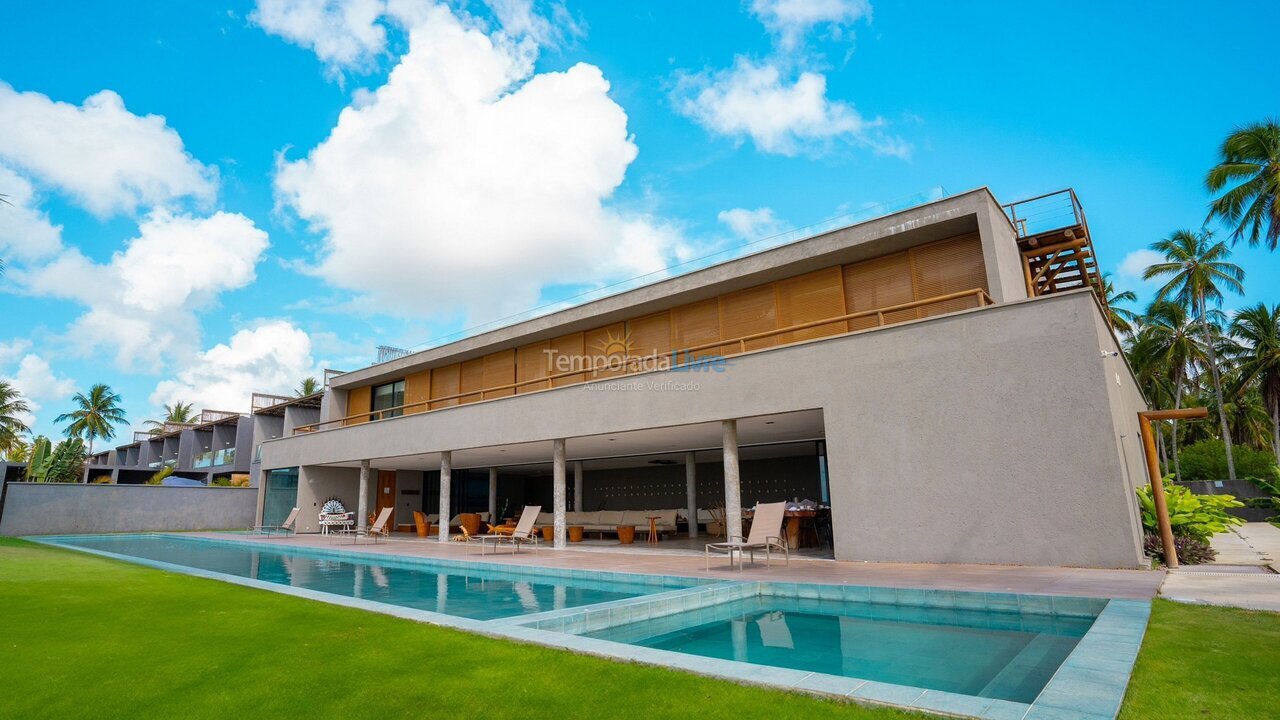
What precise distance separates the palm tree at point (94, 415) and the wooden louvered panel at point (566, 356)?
6042 centimetres

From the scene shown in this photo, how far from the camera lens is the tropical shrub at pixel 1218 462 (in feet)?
97.8

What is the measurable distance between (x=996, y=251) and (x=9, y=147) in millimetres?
27071

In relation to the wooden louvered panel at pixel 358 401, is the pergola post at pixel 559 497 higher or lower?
lower

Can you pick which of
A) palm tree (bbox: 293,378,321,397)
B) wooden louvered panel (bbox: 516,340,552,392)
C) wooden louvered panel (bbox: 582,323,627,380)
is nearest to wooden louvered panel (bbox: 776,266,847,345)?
wooden louvered panel (bbox: 582,323,627,380)

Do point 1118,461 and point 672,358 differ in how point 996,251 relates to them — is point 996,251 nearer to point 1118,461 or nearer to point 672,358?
point 1118,461

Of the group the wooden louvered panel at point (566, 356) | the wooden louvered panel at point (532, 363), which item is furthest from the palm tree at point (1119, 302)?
the wooden louvered panel at point (532, 363)

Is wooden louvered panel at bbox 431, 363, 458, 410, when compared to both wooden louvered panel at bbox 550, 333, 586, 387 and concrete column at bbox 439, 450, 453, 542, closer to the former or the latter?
concrete column at bbox 439, 450, 453, 542

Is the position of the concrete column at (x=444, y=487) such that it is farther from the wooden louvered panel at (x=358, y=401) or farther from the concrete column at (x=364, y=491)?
the wooden louvered panel at (x=358, y=401)

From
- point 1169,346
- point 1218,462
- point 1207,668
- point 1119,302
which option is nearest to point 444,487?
point 1207,668

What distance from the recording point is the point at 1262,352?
31922 millimetres

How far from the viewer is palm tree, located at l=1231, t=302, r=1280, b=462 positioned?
99.7 feet

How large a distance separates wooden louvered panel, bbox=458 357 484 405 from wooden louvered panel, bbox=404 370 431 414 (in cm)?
191

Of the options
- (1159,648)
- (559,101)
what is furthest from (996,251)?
(559,101)

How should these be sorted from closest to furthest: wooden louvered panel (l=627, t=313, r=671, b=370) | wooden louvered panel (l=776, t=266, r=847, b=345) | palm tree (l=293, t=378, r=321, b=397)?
wooden louvered panel (l=776, t=266, r=847, b=345) < wooden louvered panel (l=627, t=313, r=671, b=370) < palm tree (l=293, t=378, r=321, b=397)
